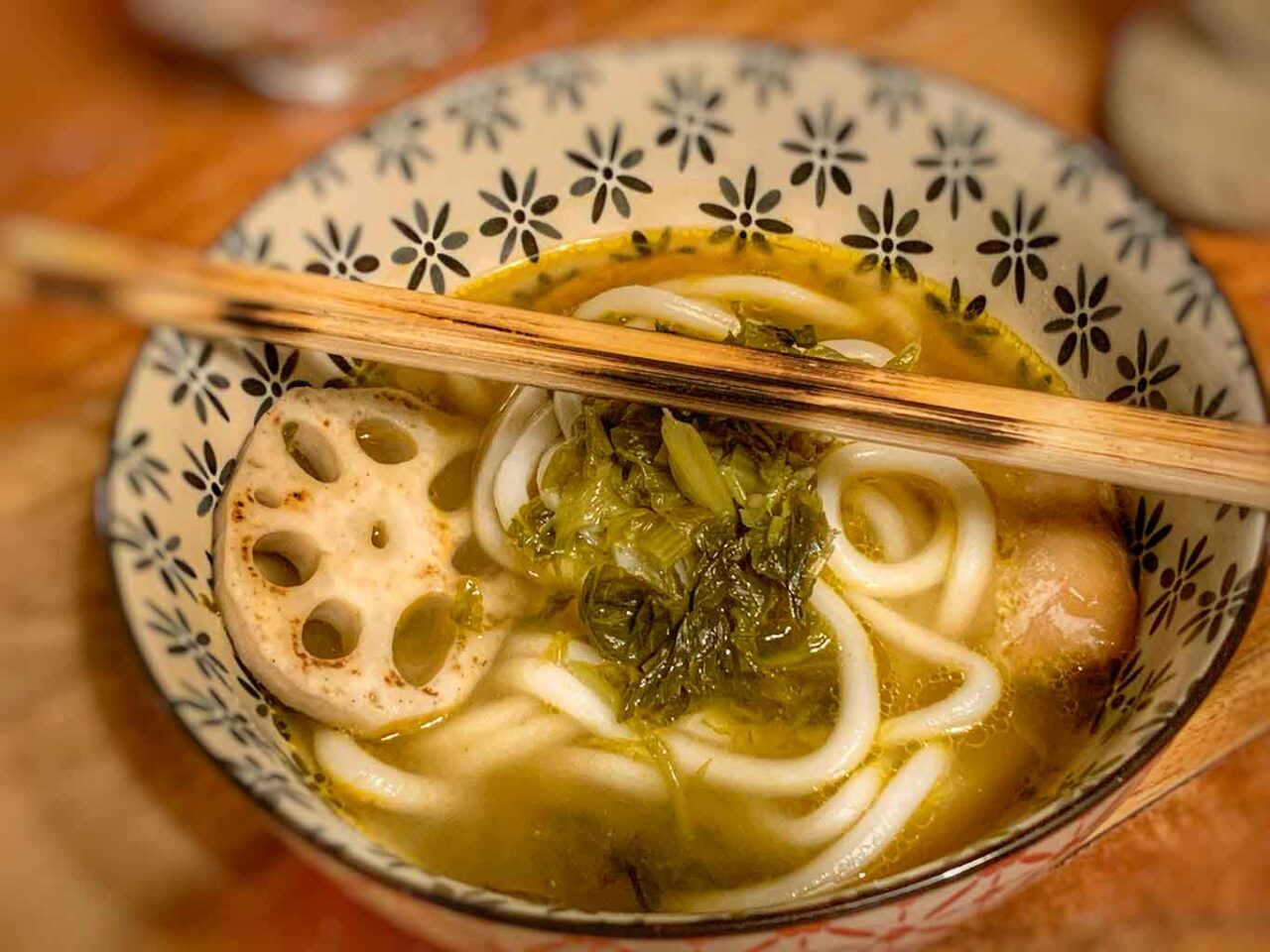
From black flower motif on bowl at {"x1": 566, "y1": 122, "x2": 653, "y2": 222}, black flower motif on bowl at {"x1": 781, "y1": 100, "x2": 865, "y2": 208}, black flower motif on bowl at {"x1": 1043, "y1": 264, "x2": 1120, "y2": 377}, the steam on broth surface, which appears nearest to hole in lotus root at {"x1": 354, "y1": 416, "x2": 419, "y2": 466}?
the steam on broth surface

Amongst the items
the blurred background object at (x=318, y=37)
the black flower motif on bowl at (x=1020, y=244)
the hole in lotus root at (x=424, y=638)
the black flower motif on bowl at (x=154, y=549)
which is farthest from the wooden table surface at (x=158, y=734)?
the black flower motif on bowl at (x=1020, y=244)

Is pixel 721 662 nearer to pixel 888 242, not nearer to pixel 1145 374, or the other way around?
pixel 1145 374

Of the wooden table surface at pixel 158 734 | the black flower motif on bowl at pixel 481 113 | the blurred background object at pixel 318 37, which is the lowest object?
the wooden table surface at pixel 158 734

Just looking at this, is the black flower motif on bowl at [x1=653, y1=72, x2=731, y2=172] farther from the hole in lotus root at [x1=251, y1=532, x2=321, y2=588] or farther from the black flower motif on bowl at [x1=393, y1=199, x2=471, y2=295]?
the hole in lotus root at [x1=251, y1=532, x2=321, y2=588]

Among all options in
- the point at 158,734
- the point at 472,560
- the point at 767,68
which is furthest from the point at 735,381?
the point at 158,734

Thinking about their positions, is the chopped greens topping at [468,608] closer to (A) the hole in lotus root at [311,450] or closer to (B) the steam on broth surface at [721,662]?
(B) the steam on broth surface at [721,662]

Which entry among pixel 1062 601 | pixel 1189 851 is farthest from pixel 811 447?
pixel 1189 851

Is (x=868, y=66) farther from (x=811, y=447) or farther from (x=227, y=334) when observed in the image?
(x=227, y=334)
